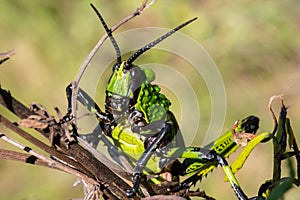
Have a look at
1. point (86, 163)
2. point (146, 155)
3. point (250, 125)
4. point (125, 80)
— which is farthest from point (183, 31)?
point (86, 163)

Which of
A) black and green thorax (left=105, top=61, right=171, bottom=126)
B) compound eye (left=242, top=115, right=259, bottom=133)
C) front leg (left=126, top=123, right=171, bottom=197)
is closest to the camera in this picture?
front leg (left=126, top=123, right=171, bottom=197)

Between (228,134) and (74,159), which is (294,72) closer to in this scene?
(228,134)

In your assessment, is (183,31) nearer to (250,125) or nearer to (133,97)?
(250,125)

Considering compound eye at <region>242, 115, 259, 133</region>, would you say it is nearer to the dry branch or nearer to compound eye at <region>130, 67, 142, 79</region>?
compound eye at <region>130, 67, 142, 79</region>

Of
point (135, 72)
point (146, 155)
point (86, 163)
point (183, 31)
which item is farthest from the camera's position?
point (183, 31)

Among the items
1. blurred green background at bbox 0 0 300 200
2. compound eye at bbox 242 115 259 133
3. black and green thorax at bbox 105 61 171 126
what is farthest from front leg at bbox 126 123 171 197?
blurred green background at bbox 0 0 300 200

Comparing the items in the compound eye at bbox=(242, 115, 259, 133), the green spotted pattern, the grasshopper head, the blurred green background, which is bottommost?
the compound eye at bbox=(242, 115, 259, 133)

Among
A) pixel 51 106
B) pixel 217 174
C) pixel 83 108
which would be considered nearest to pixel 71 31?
pixel 51 106

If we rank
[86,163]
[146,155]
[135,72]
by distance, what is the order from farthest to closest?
[135,72], [146,155], [86,163]
